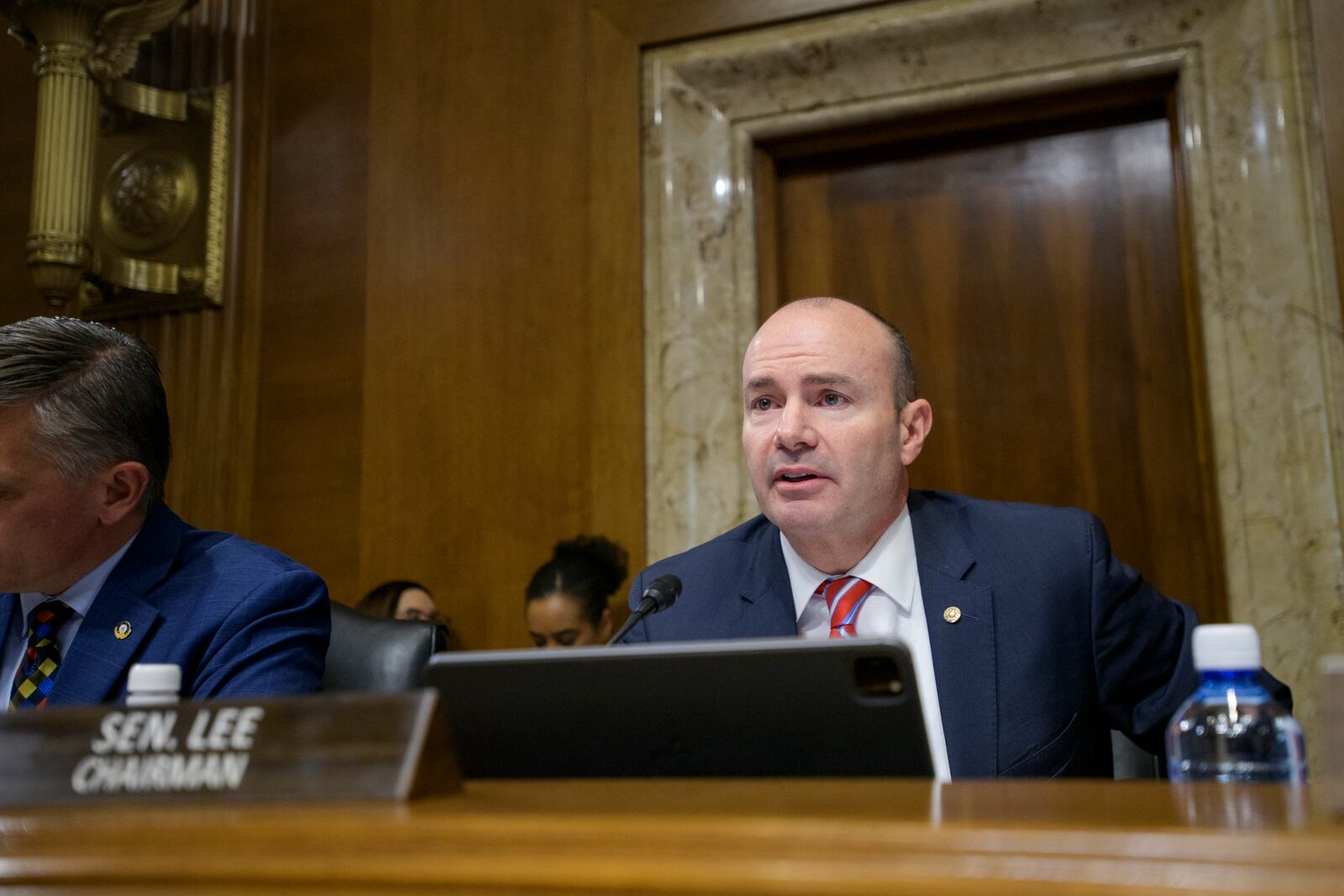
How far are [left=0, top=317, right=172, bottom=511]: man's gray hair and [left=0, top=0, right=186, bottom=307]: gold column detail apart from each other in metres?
1.93

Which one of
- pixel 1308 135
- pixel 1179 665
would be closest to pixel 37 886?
pixel 1179 665

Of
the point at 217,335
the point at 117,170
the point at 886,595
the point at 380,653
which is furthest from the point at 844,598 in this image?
the point at 117,170

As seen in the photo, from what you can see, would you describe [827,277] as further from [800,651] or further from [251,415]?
[800,651]

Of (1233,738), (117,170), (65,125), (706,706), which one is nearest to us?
(706,706)

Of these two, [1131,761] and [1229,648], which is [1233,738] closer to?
[1229,648]

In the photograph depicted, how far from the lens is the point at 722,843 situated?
52 cm

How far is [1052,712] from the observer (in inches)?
→ 64.9

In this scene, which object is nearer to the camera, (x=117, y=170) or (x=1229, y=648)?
(x=1229, y=648)

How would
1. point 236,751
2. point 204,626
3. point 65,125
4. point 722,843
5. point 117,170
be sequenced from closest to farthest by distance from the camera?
point 722,843 → point 236,751 → point 204,626 → point 65,125 → point 117,170

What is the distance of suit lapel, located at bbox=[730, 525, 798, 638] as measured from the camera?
1802 mm

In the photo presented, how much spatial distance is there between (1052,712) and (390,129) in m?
2.66

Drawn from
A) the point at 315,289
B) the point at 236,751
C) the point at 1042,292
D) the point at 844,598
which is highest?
the point at 315,289

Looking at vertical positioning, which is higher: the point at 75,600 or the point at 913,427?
the point at 913,427

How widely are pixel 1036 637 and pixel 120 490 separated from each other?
121 centimetres
